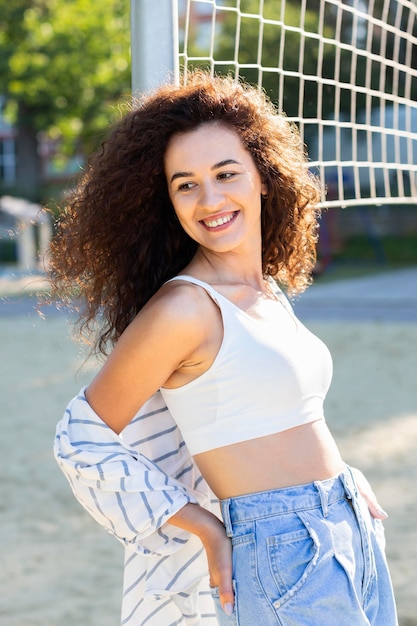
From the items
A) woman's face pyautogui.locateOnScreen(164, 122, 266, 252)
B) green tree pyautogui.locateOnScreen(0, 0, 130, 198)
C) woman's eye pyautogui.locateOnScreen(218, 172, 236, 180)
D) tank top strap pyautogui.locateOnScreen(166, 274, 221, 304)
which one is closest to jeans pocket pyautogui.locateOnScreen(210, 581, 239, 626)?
tank top strap pyautogui.locateOnScreen(166, 274, 221, 304)

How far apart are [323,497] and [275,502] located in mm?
92

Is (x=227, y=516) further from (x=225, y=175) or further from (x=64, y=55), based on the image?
(x=64, y=55)

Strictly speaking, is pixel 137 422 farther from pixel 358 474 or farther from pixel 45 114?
pixel 45 114

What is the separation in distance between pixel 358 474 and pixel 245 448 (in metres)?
0.38

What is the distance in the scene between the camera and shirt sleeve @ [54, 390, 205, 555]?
168cm

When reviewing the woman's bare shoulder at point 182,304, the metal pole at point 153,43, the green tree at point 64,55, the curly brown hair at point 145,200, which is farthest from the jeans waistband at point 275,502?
Result: the green tree at point 64,55

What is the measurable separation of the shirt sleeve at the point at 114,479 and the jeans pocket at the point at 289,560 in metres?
0.19

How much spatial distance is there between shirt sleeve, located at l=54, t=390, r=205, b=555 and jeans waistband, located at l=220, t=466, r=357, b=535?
0.09m

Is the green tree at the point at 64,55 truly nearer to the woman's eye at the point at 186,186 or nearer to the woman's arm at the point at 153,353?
the woman's eye at the point at 186,186

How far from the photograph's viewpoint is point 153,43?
198cm

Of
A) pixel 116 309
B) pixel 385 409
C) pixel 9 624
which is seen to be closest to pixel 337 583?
pixel 116 309

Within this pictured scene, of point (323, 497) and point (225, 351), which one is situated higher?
point (225, 351)

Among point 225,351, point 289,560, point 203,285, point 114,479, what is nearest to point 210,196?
point 203,285

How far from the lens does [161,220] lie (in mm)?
1959
